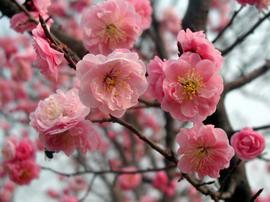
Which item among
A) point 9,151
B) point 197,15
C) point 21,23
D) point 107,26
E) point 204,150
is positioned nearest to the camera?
point 204,150

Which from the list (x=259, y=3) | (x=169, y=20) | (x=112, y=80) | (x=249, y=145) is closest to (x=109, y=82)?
(x=112, y=80)

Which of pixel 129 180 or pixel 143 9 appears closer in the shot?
pixel 143 9

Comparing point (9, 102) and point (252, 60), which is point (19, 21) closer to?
point (9, 102)

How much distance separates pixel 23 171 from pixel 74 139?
2.69 feet

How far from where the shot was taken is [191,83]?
1.36 metres

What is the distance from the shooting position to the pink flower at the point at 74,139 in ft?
4.78

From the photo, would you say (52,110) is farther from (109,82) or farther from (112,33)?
(112,33)

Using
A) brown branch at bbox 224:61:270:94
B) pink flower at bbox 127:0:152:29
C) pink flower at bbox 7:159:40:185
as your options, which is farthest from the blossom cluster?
brown branch at bbox 224:61:270:94

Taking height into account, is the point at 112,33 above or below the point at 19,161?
above

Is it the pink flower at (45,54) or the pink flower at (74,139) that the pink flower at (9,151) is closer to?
the pink flower at (74,139)

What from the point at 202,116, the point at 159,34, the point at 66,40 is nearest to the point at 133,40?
the point at 202,116

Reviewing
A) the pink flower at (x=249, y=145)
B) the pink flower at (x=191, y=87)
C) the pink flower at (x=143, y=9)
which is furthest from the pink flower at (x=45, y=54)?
the pink flower at (x=249, y=145)

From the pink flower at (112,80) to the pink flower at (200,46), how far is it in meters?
0.15

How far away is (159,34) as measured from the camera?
13.7 feet
